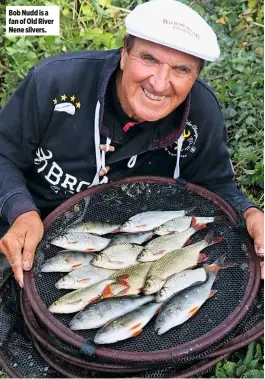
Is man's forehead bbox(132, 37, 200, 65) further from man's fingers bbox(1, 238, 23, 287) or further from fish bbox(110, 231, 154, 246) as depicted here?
man's fingers bbox(1, 238, 23, 287)

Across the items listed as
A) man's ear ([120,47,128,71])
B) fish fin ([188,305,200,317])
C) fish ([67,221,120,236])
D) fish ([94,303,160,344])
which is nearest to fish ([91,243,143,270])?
fish ([67,221,120,236])

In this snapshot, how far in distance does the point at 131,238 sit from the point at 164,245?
6.2 inches

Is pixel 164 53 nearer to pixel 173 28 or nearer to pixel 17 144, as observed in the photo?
pixel 173 28

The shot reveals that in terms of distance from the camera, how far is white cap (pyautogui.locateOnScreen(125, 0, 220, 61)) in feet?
7.57

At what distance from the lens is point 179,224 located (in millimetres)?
2639

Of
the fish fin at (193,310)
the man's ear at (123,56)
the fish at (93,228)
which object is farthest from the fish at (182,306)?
the man's ear at (123,56)

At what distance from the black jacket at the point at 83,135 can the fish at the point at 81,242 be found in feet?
0.77

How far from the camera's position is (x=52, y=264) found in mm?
2463

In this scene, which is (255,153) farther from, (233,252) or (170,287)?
(170,287)

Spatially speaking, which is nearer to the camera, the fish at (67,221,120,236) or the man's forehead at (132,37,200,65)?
the man's forehead at (132,37,200,65)

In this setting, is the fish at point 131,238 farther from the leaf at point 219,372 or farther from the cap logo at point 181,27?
the cap logo at point 181,27

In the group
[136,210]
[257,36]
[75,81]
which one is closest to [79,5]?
[257,36]

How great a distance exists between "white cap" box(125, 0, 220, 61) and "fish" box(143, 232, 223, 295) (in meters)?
0.81

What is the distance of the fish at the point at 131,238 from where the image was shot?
103 inches
